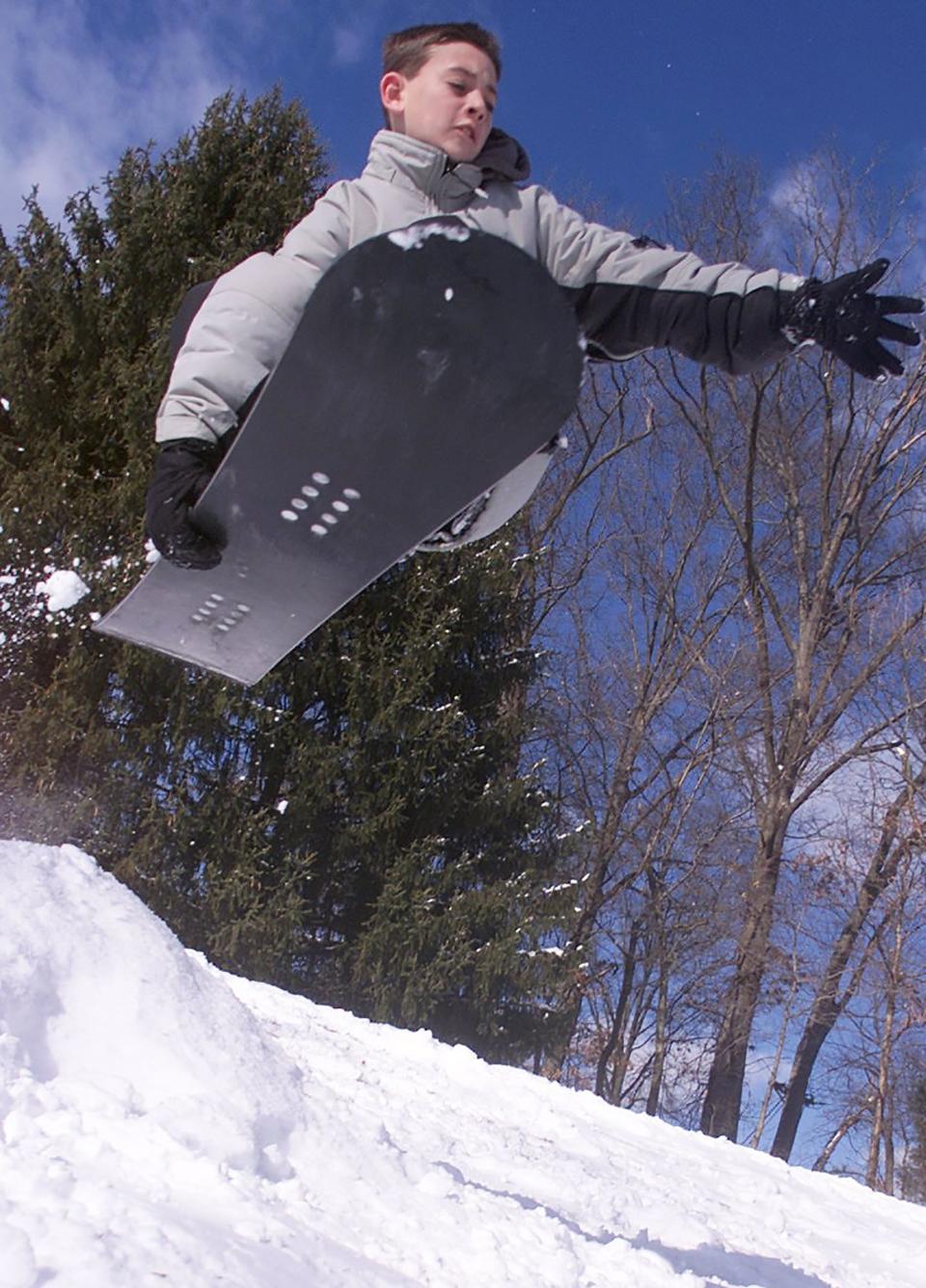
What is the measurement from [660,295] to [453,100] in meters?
0.55

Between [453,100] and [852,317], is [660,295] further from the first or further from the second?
[453,100]

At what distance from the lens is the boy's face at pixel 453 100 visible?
2184 mm

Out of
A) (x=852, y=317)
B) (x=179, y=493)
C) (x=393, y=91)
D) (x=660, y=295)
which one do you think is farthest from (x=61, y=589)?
(x=852, y=317)

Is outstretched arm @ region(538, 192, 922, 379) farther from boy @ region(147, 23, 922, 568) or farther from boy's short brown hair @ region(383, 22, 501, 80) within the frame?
boy's short brown hair @ region(383, 22, 501, 80)

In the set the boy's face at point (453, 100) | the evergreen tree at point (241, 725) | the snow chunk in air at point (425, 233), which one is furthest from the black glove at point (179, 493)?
the evergreen tree at point (241, 725)

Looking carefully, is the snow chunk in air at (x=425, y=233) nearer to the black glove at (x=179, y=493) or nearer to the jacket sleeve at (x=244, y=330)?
the jacket sleeve at (x=244, y=330)

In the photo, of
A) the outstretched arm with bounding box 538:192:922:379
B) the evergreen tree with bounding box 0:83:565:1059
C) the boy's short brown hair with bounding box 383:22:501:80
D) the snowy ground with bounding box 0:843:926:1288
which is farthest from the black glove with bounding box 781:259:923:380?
the evergreen tree with bounding box 0:83:565:1059

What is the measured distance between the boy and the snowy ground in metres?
1.13

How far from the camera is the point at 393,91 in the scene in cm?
226

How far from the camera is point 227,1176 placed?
82.0 inches

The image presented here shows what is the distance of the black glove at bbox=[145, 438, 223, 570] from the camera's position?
2.20 m

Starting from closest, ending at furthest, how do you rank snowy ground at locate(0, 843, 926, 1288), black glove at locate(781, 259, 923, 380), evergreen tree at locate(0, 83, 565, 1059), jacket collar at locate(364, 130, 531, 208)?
snowy ground at locate(0, 843, 926, 1288), black glove at locate(781, 259, 923, 380), jacket collar at locate(364, 130, 531, 208), evergreen tree at locate(0, 83, 565, 1059)

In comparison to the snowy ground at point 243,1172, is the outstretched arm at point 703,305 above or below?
above

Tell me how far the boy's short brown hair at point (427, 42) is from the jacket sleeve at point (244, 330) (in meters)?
0.28
